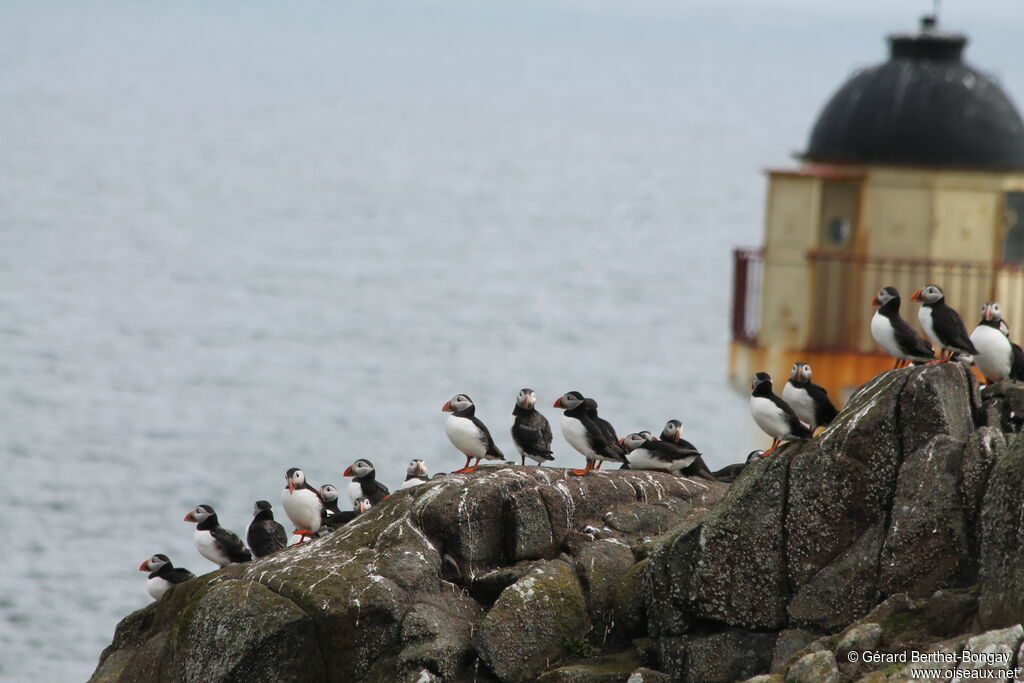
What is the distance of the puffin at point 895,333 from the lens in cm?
1507

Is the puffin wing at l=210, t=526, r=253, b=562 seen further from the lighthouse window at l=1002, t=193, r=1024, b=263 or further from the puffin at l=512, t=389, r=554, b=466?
the lighthouse window at l=1002, t=193, r=1024, b=263

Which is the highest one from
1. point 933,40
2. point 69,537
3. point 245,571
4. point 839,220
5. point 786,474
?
point 933,40

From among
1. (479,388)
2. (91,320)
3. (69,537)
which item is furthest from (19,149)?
(69,537)

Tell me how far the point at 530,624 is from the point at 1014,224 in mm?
13753

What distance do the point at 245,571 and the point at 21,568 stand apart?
2716cm

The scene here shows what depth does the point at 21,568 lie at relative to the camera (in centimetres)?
4200

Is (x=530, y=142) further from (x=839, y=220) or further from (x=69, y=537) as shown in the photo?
(x=839, y=220)

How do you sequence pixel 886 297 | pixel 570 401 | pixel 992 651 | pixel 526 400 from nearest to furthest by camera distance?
pixel 992 651 < pixel 886 297 < pixel 526 400 < pixel 570 401

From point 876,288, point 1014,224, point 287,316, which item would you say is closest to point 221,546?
point 876,288

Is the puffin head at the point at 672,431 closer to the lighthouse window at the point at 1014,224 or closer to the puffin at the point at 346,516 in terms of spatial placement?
the puffin at the point at 346,516

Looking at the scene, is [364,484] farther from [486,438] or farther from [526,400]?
[526,400]

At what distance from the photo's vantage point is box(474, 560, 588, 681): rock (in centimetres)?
1522

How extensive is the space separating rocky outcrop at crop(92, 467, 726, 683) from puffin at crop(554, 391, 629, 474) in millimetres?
435

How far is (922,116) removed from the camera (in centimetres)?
2616
